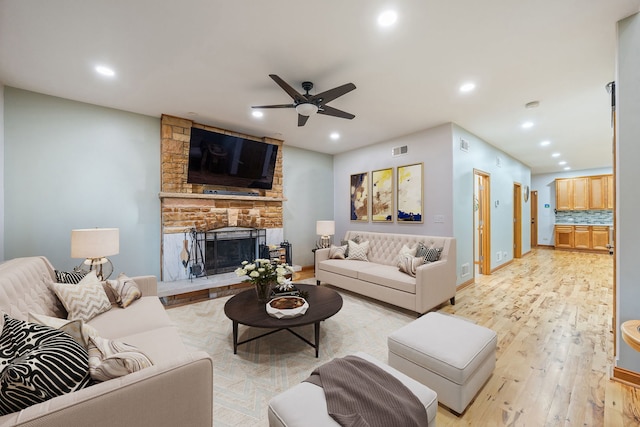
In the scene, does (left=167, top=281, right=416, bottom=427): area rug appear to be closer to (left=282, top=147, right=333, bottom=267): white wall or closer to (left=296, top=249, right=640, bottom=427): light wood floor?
(left=296, top=249, right=640, bottom=427): light wood floor

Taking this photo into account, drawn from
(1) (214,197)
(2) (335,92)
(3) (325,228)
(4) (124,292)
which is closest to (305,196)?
(3) (325,228)

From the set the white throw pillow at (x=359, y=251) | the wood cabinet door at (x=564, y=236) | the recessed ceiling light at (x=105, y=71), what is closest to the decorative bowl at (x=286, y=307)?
the white throw pillow at (x=359, y=251)

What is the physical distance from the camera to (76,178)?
10.6 feet

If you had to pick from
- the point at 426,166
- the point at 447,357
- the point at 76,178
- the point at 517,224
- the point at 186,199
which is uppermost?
the point at 426,166

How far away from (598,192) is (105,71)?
11850mm

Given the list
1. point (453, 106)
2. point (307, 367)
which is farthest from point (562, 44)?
point (307, 367)

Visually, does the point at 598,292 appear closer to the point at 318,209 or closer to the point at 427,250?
the point at 427,250

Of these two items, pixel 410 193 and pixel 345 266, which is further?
pixel 410 193

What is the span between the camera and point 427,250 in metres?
3.54

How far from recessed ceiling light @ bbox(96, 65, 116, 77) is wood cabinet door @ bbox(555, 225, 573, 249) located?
463 inches

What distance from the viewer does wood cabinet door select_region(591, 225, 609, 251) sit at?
24.7 feet

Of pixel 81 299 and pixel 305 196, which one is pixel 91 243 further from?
pixel 305 196

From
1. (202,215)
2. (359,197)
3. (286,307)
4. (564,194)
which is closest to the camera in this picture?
(286,307)

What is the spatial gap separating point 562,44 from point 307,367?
138 inches
